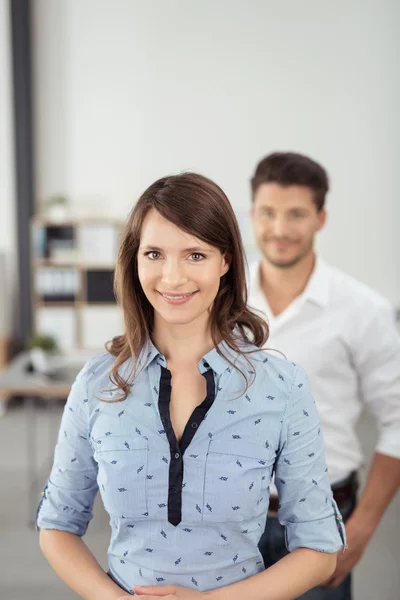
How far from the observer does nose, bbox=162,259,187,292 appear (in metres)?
1.19

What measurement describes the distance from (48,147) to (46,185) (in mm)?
337

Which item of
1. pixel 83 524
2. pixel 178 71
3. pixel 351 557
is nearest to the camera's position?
pixel 83 524

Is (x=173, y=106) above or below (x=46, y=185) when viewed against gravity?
above

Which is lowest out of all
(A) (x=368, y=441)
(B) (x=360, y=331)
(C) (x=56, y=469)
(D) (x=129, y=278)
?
(A) (x=368, y=441)

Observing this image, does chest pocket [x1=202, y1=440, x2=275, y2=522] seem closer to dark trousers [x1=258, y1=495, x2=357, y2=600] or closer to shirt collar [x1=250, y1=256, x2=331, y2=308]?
dark trousers [x1=258, y1=495, x2=357, y2=600]

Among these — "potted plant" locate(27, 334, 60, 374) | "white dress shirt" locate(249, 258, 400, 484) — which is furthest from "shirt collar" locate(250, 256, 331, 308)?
"potted plant" locate(27, 334, 60, 374)

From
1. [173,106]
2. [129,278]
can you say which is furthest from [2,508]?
[173,106]

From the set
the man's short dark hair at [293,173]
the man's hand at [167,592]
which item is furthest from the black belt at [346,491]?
the man's short dark hair at [293,173]

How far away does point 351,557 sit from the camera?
1.76 metres

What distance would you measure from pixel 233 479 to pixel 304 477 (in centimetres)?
13

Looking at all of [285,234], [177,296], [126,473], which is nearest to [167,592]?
[126,473]

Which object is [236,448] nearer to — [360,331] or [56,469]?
[56,469]

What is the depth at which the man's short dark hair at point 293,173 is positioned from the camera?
1.82 metres

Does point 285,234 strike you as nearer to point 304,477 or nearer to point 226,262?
point 226,262
